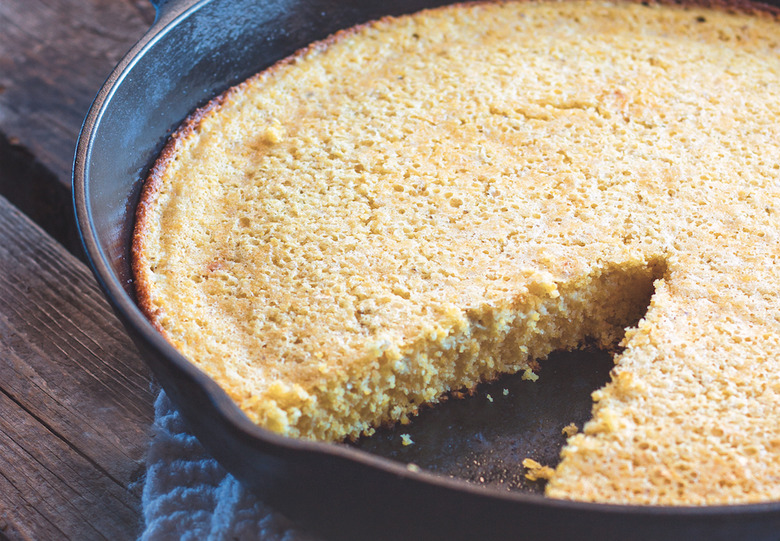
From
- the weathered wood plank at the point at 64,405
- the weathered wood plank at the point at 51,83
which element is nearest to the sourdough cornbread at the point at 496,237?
the weathered wood plank at the point at 64,405

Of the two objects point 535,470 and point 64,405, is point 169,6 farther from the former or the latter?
point 535,470

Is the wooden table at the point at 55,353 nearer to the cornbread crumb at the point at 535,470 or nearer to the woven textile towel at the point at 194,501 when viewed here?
the woven textile towel at the point at 194,501

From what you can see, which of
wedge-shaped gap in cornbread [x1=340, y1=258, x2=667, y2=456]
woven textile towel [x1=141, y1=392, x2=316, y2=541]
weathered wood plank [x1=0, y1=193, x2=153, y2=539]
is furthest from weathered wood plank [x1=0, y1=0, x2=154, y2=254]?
wedge-shaped gap in cornbread [x1=340, y1=258, x2=667, y2=456]

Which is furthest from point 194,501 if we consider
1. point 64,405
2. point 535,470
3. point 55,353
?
point 535,470

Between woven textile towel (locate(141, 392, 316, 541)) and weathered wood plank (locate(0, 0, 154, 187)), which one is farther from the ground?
weathered wood plank (locate(0, 0, 154, 187))

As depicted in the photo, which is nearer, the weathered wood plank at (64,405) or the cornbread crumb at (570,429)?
the weathered wood plank at (64,405)

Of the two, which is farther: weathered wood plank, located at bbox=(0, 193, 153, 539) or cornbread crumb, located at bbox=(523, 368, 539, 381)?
cornbread crumb, located at bbox=(523, 368, 539, 381)

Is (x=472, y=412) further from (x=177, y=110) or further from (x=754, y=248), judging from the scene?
(x=177, y=110)

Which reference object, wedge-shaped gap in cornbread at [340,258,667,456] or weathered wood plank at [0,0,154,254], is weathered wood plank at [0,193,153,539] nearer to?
weathered wood plank at [0,0,154,254]
